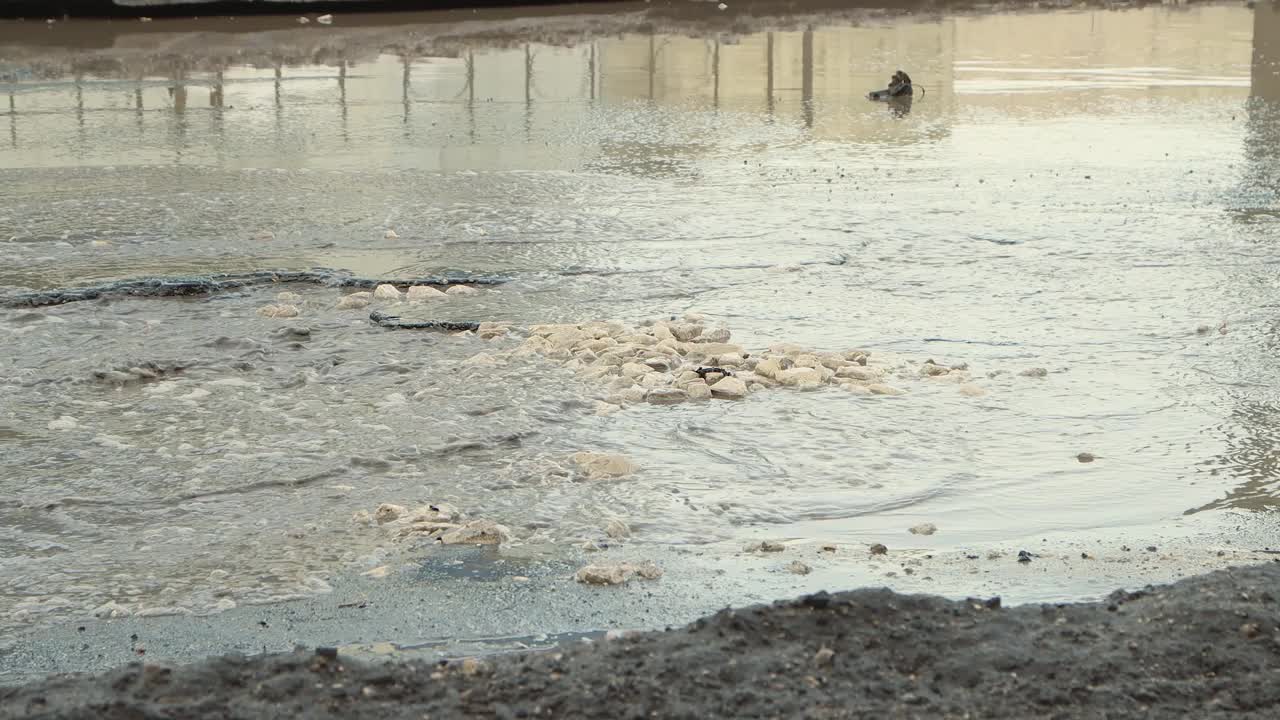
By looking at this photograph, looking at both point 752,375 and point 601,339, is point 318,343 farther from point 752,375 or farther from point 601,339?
point 752,375

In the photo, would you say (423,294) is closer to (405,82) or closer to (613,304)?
(613,304)

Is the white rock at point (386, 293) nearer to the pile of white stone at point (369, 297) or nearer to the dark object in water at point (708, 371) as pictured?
the pile of white stone at point (369, 297)

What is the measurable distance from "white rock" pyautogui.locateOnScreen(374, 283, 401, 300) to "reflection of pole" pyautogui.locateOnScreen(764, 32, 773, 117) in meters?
6.09

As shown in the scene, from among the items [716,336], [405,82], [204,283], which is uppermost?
[405,82]

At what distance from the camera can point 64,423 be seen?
5.40 m

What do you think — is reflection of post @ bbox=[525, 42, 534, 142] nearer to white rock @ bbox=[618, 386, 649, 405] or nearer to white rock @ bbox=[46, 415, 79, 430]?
white rock @ bbox=[618, 386, 649, 405]

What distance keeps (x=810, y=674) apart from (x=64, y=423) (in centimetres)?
332

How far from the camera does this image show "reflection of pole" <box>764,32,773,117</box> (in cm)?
1311

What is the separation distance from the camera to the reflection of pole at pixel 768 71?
1311cm

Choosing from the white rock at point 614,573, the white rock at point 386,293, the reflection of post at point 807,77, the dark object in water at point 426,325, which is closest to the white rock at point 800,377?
the dark object in water at point 426,325

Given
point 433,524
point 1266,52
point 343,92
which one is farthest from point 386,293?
point 1266,52

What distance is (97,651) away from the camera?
369cm

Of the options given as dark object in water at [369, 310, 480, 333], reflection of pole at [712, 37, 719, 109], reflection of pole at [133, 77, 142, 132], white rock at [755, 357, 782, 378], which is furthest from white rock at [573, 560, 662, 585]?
reflection of pole at [712, 37, 719, 109]

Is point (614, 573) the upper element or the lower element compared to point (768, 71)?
lower
